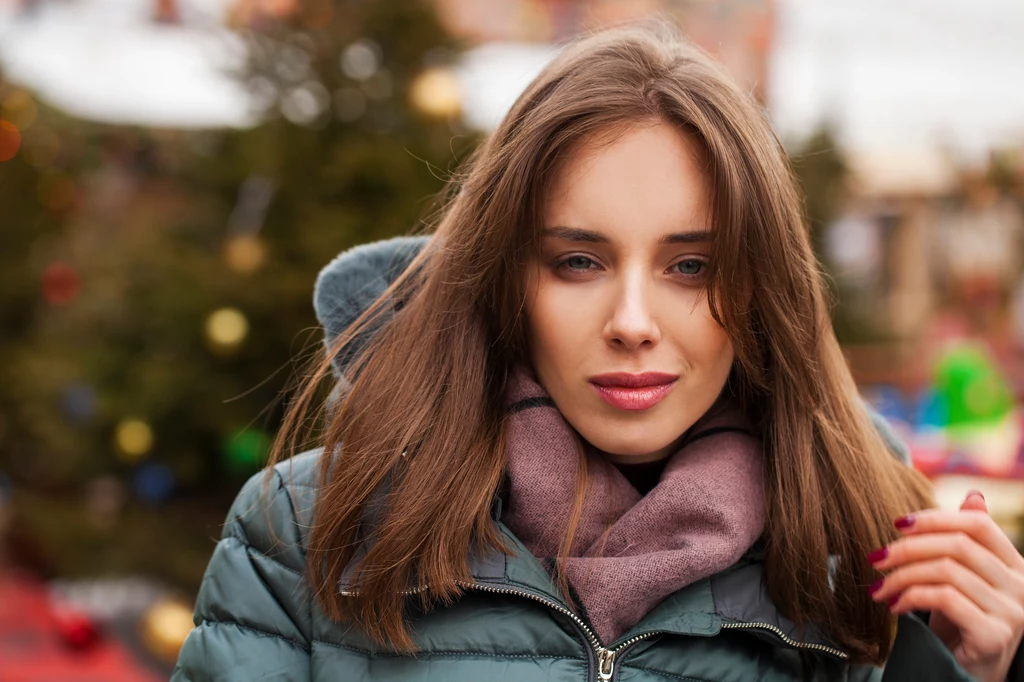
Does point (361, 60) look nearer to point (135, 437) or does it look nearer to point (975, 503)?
point (135, 437)

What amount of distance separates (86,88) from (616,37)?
250 inches

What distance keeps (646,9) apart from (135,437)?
4.72 m

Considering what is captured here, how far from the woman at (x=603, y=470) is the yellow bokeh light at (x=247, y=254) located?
2.17 meters

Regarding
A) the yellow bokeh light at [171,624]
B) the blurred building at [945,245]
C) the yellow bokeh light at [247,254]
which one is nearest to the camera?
the yellow bokeh light at [247,254]

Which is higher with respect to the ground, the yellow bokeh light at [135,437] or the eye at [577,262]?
the eye at [577,262]

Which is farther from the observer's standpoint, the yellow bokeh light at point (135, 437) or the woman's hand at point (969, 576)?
the yellow bokeh light at point (135, 437)

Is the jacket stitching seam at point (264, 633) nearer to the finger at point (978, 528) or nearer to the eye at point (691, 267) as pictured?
the eye at point (691, 267)

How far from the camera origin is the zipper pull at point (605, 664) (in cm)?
125

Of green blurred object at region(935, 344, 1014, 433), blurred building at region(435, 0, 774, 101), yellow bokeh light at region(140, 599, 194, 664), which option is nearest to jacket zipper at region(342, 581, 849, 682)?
yellow bokeh light at region(140, 599, 194, 664)

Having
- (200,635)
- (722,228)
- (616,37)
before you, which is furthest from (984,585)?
(200,635)

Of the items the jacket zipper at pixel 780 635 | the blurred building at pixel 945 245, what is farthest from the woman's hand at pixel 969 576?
the blurred building at pixel 945 245

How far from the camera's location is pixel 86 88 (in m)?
6.84

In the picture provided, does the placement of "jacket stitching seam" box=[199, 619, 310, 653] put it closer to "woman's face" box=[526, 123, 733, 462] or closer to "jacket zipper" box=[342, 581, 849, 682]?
"jacket zipper" box=[342, 581, 849, 682]

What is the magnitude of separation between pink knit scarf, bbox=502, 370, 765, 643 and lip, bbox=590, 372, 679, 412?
0.09 meters
